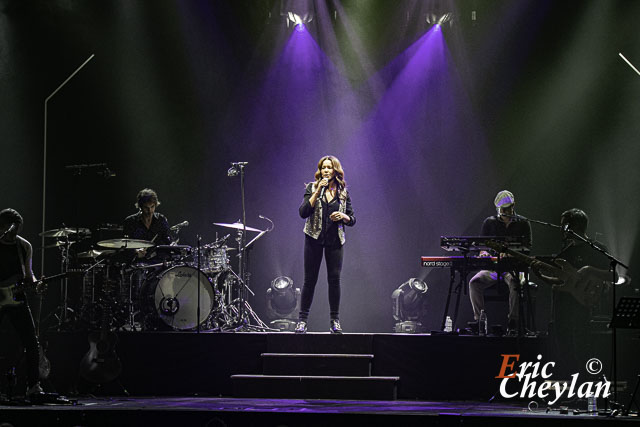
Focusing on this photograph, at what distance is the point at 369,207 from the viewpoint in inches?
496

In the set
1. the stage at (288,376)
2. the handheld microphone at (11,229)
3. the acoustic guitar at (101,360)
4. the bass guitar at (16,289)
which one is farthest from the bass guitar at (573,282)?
the handheld microphone at (11,229)

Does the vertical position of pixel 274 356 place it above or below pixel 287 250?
below

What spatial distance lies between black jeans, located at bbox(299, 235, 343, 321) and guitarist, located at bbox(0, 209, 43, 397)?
2.86 metres

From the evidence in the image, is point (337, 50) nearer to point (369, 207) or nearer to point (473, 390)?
point (369, 207)

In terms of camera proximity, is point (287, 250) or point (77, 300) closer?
point (77, 300)

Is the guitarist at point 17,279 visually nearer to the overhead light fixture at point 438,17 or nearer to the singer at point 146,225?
the singer at point 146,225

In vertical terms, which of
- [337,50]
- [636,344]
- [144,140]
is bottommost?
[636,344]

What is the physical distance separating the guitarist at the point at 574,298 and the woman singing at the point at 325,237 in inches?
85.1

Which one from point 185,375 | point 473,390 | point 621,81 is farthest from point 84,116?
point 621,81

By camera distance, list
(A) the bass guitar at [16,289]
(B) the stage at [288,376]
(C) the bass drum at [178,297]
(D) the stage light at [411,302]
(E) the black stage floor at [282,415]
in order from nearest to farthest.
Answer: (E) the black stage floor at [282,415], (B) the stage at [288,376], (A) the bass guitar at [16,289], (C) the bass drum at [178,297], (D) the stage light at [411,302]

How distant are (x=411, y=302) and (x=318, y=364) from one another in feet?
12.7

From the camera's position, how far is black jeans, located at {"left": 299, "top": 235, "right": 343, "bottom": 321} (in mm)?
8438

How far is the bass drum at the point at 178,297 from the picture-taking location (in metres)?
8.95

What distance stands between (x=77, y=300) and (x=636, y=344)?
6.90 meters
